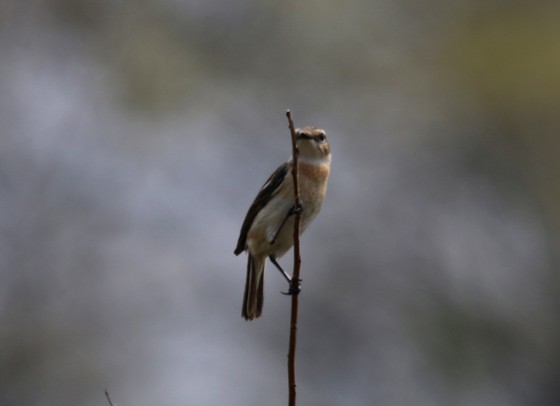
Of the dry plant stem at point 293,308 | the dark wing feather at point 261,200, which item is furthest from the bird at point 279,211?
the dry plant stem at point 293,308

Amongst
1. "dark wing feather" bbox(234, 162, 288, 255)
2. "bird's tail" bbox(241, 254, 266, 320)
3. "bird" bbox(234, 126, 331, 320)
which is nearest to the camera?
"bird" bbox(234, 126, 331, 320)

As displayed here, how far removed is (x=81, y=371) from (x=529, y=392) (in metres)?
4.70

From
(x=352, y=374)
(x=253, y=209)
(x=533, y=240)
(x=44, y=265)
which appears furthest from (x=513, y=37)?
(x=253, y=209)

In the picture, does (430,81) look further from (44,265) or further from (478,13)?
(44,265)

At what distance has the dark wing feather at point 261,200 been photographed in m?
6.05

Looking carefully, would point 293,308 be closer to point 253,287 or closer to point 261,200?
point 261,200

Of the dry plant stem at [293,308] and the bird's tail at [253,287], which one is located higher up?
the bird's tail at [253,287]

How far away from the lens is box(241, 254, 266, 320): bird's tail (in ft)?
20.6

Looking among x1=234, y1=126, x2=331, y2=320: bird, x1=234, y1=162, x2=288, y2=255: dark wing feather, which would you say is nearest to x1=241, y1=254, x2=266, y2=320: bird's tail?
x1=234, y1=126, x2=331, y2=320: bird

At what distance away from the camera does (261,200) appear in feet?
20.0

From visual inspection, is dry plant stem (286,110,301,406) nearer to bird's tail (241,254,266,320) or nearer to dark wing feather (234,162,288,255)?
dark wing feather (234,162,288,255)

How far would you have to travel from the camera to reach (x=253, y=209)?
611cm

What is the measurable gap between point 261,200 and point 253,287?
0.53 metres

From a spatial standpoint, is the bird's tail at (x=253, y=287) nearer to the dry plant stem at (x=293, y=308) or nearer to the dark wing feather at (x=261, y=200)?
the dark wing feather at (x=261, y=200)
